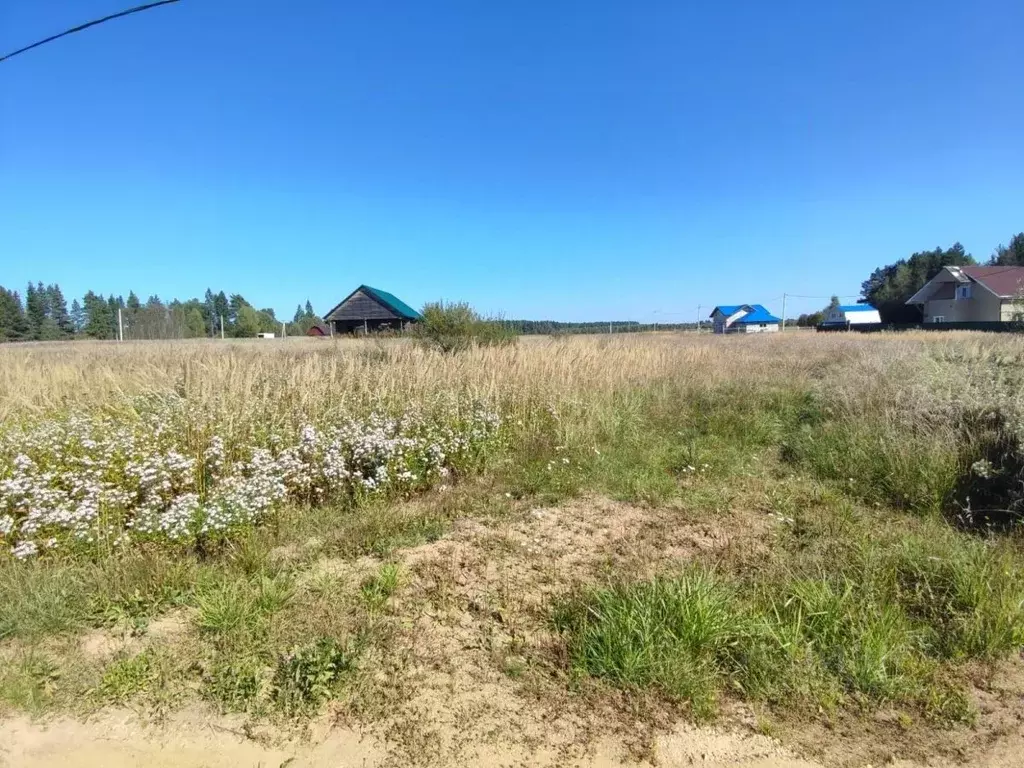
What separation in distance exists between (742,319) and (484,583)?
69861 mm

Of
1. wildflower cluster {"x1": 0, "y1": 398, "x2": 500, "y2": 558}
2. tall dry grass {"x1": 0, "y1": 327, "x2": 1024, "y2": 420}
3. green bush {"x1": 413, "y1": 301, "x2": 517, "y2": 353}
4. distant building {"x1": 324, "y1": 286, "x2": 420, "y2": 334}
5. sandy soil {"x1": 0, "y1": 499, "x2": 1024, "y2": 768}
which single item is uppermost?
distant building {"x1": 324, "y1": 286, "x2": 420, "y2": 334}

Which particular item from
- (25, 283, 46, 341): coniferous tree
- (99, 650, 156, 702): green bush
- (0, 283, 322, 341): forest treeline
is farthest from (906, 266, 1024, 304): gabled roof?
(25, 283, 46, 341): coniferous tree

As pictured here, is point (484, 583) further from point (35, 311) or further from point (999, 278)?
point (35, 311)

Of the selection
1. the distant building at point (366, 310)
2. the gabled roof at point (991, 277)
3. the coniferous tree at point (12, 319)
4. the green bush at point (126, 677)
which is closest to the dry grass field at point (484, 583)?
the green bush at point (126, 677)

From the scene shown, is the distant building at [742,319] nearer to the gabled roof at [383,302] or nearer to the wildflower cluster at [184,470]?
the gabled roof at [383,302]

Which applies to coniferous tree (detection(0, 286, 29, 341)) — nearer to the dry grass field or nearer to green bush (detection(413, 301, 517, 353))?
green bush (detection(413, 301, 517, 353))

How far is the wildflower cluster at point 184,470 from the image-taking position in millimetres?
3398

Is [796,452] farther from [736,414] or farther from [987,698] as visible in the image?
[987,698]

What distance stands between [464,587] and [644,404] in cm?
576

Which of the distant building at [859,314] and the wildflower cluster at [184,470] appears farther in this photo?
the distant building at [859,314]

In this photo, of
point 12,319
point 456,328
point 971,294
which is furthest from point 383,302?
point 12,319

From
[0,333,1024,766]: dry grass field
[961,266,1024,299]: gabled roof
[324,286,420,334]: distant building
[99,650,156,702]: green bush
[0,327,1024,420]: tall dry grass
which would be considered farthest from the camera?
[961,266,1024,299]: gabled roof

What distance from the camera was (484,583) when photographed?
3170 mm

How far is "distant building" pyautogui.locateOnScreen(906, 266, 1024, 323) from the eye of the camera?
36844mm
